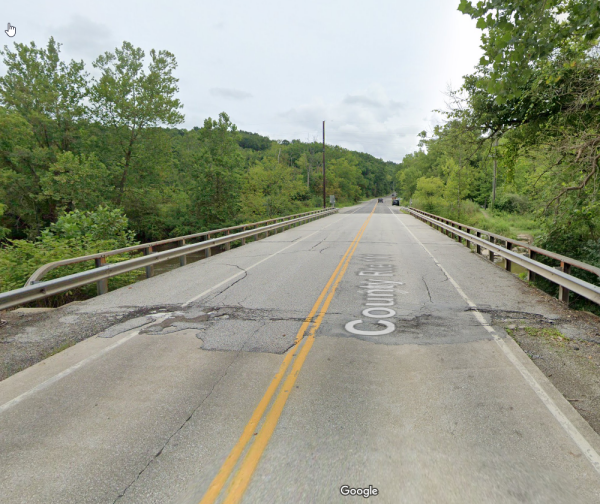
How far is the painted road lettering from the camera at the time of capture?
6.34 m

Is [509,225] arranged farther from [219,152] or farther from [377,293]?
[377,293]

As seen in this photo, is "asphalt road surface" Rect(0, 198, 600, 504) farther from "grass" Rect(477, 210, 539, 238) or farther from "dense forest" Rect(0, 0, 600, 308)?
"grass" Rect(477, 210, 539, 238)

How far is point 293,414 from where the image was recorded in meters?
3.80

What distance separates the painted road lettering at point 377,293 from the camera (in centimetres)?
634

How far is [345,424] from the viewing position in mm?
3600

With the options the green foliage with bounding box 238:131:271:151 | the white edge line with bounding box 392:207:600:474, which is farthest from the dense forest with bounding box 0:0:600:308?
the green foliage with bounding box 238:131:271:151

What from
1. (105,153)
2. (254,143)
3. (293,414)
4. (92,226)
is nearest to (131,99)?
(105,153)

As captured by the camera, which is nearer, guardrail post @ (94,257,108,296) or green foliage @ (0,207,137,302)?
guardrail post @ (94,257,108,296)

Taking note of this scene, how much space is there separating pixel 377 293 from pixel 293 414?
5.28 meters

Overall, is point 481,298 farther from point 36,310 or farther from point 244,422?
point 36,310

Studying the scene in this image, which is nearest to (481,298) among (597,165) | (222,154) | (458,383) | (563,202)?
(458,383)

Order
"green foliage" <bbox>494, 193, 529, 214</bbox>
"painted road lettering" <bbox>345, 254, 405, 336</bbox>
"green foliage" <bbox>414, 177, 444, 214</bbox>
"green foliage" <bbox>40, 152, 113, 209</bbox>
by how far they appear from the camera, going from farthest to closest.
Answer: "green foliage" <bbox>414, 177, 444, 214</bbox>
"green foliage" <bbox>494, 193, 529, 214</bbox>
"green foliage" <bbox>40, 152, 113, 209</bbox>
"painted road lettering" <bbox>345, 254, 405, 336</bbox>

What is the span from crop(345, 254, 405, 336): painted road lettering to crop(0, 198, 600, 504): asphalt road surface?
74 millimetres

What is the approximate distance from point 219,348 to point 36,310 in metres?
4.28
